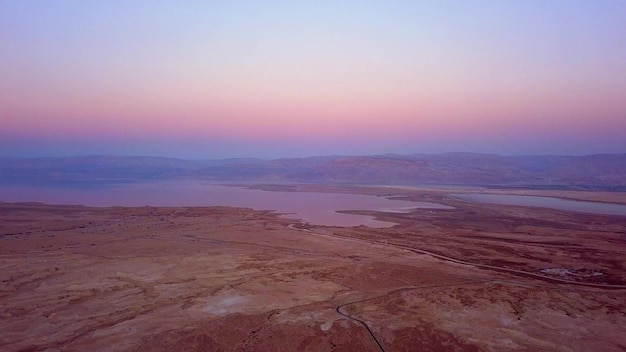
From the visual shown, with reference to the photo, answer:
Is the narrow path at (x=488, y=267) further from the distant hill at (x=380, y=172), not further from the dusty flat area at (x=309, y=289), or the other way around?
the distant hill at (x=380, y=172)

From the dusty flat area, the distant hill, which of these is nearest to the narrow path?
the dusty flat area

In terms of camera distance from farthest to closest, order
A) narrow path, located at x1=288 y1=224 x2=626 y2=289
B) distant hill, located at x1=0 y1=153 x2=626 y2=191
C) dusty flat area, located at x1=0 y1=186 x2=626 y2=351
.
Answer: distant hill, located at x1=0 y1=153 x2=626 y2=191 < narrow path, located at x1=288 y1=224 x2=626 y2=289 < dusty flat area, located at x1=0 y1=186 x2=626 y2=351

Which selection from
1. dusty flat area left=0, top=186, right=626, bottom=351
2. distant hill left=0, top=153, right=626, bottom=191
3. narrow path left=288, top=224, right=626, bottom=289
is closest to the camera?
dusty flat area left=0, top=186, right=626, bottom=351

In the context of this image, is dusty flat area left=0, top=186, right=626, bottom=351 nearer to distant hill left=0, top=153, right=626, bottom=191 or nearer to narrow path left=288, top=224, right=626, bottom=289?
narrow path left=288, top=224, right=626, bottom=289

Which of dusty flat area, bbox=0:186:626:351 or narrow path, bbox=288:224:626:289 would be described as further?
narrow path, bbox=288:224:626:289

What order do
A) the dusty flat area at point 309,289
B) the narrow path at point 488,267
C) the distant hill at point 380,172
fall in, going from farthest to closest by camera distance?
the distant hill at point 380,172
the narrow path at point 488,267
the dusty flat area at point 309,289

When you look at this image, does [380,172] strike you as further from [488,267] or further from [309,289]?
[309,289]

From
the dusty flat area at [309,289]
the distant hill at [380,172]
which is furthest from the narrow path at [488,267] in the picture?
the distant hill at [380,172]
